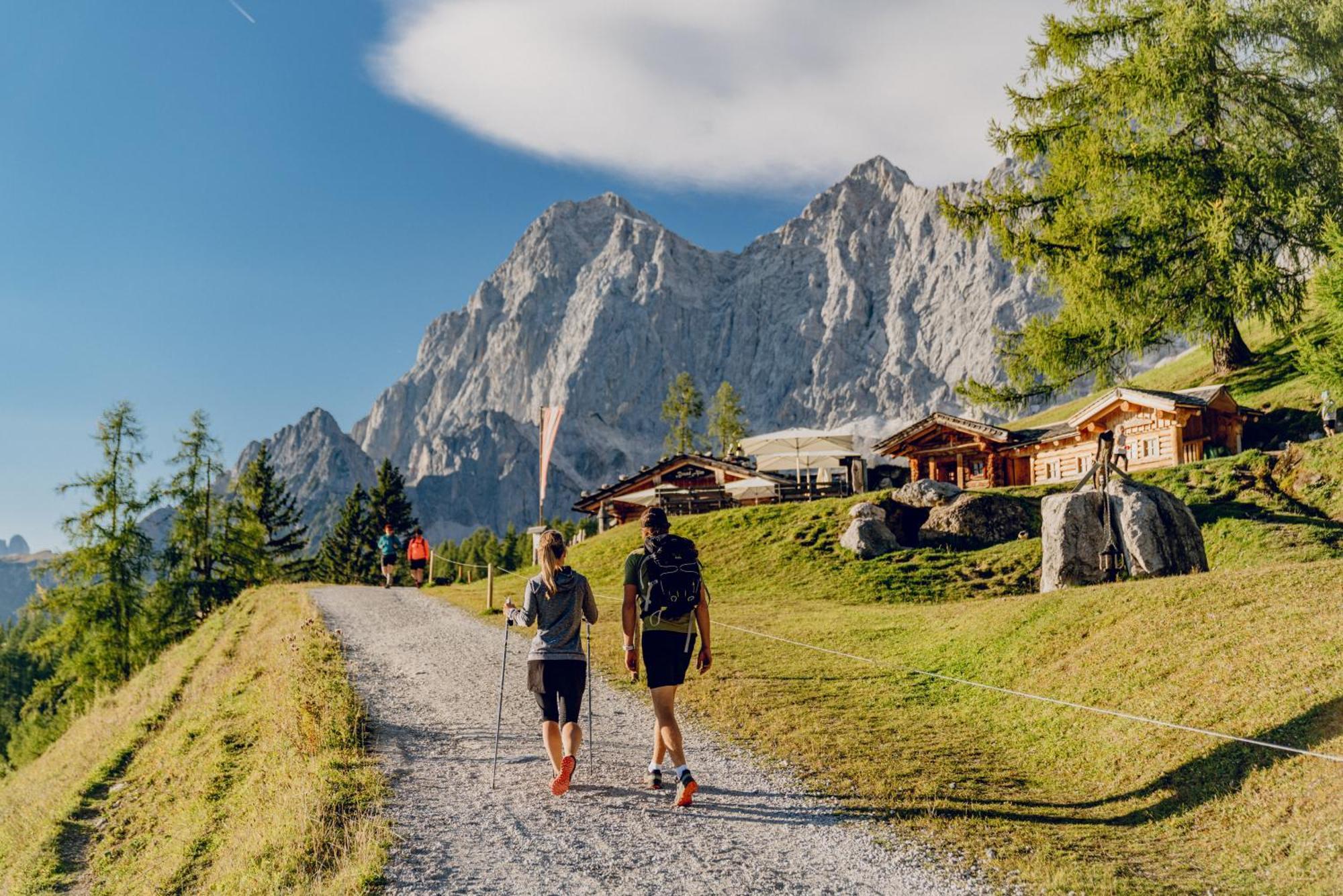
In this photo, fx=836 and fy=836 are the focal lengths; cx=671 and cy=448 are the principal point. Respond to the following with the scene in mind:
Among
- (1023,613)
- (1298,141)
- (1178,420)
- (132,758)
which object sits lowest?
(132,758)

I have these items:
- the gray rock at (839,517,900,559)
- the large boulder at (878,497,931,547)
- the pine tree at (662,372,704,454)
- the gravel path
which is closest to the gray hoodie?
the gravel path

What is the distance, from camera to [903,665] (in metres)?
14.5

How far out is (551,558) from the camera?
8.30 metres

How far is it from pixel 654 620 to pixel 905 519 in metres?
22.5

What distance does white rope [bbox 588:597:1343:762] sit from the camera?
25.4ft

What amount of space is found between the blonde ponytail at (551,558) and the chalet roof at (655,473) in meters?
40.9

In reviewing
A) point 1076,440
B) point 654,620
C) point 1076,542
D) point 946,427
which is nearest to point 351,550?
point 946,427

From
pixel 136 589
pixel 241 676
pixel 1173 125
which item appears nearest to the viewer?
pixel 241 676

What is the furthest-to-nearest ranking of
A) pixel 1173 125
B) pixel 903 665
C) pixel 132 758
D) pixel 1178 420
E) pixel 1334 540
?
pixel 1178 420, pixel 1173 125, pixel 1334 540, pixel 132 758, pixel 903 665

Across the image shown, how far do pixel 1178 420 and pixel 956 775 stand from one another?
29817mm

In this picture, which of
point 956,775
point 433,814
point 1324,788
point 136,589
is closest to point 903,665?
point 956,775

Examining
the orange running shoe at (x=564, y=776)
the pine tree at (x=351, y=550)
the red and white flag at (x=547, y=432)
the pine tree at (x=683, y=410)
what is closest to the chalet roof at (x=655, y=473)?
the red and white flag at (x=547, y=432)

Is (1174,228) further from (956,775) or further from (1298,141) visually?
(956,775)

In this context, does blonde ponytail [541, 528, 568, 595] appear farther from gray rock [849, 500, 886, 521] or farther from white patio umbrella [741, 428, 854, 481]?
white patio umbrella [741, 428, 854, 481]
